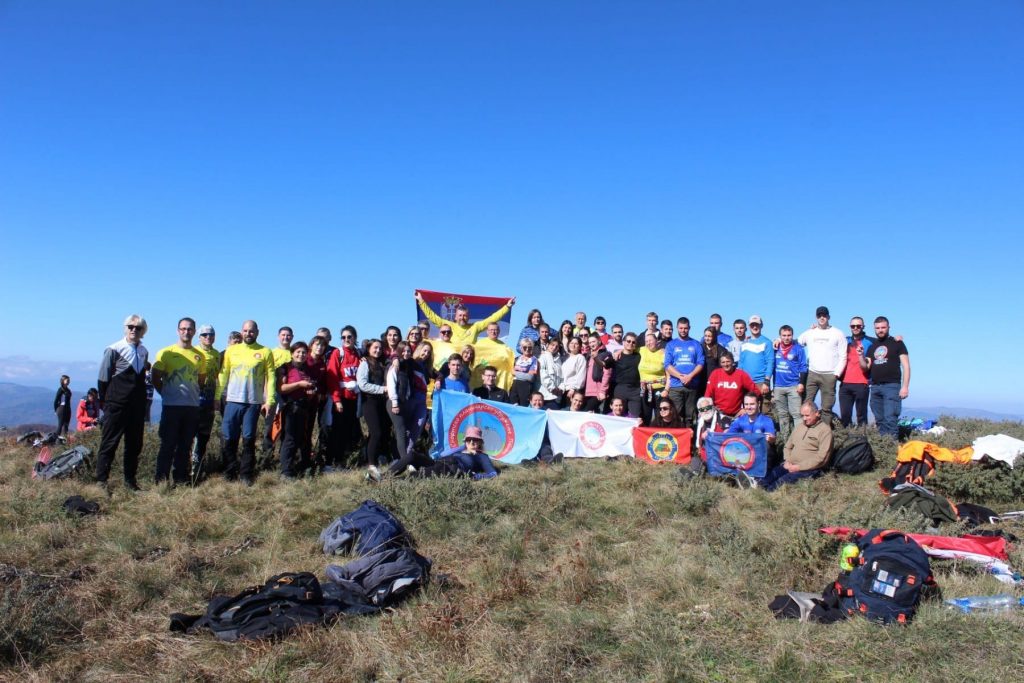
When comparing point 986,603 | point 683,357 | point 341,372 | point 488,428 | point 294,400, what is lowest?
point 986,603

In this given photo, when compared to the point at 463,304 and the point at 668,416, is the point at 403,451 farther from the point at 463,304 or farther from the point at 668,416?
the point at 463,304

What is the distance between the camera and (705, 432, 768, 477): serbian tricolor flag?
9695 millimetres

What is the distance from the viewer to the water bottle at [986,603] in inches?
196

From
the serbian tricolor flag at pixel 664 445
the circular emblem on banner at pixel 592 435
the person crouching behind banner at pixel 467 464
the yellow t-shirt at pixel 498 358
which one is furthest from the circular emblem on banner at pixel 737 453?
the yellow t-shirt at pixel 498 358

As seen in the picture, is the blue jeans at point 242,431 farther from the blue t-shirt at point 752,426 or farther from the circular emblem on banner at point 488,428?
the blue t-shirt at point 752,426

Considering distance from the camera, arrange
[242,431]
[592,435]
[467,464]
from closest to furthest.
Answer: [242,431] → [467,464] → [592,435]

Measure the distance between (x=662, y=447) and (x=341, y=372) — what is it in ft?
17.4

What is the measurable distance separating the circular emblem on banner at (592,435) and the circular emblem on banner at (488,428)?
1.24 meters

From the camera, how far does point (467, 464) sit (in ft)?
31.0

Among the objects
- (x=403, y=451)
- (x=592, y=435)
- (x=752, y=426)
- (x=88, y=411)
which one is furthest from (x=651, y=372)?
(x=88, y=411)

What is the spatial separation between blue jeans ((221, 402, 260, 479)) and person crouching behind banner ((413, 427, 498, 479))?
2.30 meters

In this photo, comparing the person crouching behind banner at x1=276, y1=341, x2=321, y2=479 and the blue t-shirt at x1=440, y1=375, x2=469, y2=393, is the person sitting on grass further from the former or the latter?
the person crouching behind banner at x1=276, y1=341, x2=321, y2=479

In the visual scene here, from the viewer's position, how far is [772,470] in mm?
9852

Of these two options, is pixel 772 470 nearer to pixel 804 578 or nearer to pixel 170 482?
pixel 804 578
